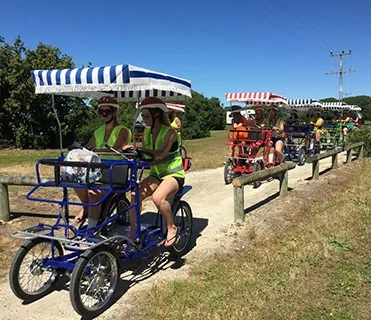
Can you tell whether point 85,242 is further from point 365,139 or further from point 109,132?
point 365,139

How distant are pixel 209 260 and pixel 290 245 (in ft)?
3.95

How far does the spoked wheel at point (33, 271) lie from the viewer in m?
4.07

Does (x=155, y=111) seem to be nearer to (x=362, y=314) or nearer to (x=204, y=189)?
(x=362, y=314)

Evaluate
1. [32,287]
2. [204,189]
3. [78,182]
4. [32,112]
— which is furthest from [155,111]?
[32,112]

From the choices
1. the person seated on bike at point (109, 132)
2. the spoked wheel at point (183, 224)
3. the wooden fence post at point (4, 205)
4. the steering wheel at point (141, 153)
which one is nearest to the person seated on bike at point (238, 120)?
the spoked wheel at point (183, 224)

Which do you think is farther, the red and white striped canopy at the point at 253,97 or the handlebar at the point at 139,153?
the red and white striped canopy at the point at 253,97

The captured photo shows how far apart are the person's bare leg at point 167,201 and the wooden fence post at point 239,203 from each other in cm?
204

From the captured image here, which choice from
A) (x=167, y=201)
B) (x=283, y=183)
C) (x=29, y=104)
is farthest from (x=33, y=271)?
(x=29, y=104)

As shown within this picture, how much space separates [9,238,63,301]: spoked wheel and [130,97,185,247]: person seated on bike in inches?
37.3

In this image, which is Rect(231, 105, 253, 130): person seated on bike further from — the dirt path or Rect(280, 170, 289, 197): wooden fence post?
Rect(280, 170, 289, 197): wooden fence post

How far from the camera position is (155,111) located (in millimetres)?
4926

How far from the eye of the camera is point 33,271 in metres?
4.27

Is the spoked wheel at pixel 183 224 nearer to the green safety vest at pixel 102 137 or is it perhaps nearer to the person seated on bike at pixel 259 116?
the green safety vest at pixel 102 137

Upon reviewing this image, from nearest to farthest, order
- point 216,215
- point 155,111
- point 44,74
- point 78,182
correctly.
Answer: point 78,182
point 44,74
point 155,111
point 216,215
